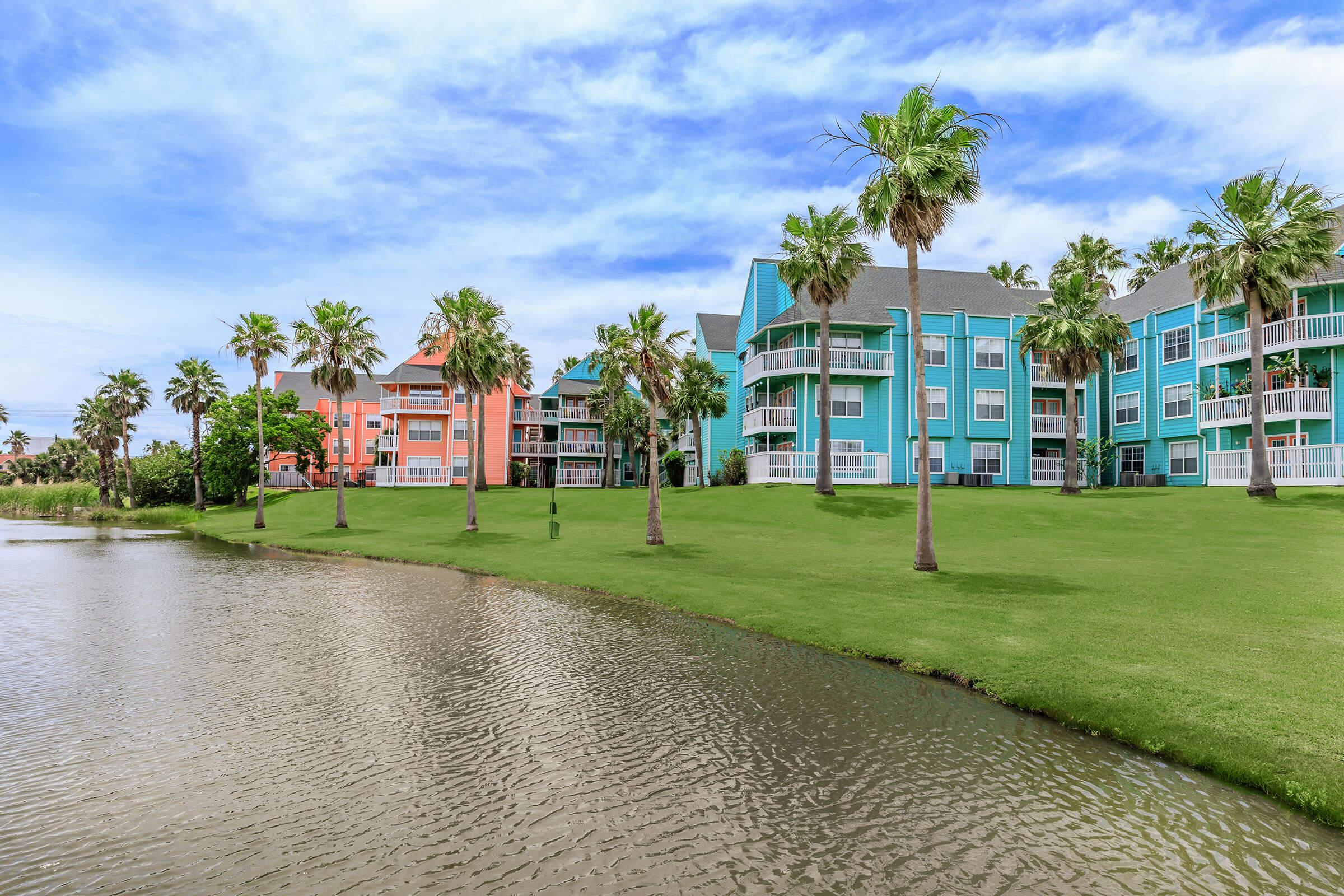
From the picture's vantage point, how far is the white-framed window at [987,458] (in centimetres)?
4706

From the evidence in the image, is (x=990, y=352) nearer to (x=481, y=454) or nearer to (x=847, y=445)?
(x=847, y=445)

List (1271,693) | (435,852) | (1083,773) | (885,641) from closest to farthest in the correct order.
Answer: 1. (435,852)
2. (1083,773)
3. (1271,693)
4. (885,641)

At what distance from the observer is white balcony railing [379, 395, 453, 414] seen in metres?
67.9

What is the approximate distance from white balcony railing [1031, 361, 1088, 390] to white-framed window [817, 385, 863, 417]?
11.8 m

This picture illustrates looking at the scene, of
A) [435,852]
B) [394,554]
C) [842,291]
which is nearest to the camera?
[435,852]

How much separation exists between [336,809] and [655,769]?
126 inches

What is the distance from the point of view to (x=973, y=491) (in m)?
39.6

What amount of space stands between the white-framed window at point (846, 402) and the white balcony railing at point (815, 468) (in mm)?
2671

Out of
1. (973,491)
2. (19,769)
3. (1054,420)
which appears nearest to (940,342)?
(1054,420)

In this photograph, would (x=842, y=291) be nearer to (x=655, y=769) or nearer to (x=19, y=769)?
(x=655, y=769)

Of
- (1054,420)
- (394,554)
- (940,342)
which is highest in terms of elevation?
(940,342)

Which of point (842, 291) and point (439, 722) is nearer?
point (439, 722)

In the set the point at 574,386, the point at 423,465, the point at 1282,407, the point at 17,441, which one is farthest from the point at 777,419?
the point at 17,441

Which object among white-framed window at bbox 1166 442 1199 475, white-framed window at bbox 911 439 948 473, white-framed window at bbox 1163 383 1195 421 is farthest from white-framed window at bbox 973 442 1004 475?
white-framed window at bbox 1163 383 1195 421
